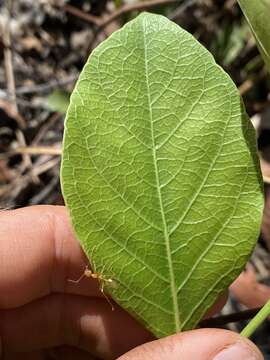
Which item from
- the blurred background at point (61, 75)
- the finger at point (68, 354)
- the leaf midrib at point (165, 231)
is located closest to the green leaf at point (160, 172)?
the leaf midrib at point (165, 231)

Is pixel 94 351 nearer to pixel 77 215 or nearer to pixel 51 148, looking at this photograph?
pixel 77 215

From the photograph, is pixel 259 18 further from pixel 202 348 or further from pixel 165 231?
pixel 202 348

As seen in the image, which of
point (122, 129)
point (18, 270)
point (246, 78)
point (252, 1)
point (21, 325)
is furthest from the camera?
point (246, 78)

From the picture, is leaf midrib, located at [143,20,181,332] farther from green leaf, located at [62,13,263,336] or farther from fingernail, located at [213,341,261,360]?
fingernail, located at [213,341,261,360]

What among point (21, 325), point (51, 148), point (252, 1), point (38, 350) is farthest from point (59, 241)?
point (51, 148)

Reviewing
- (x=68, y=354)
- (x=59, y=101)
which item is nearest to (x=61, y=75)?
(x=59, y=101)

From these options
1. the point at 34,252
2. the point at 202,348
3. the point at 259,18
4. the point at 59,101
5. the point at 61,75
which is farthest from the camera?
the point at 61,75

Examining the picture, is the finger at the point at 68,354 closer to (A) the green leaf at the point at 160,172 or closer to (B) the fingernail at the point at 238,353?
(A) the green leaf at the point at 160,172
